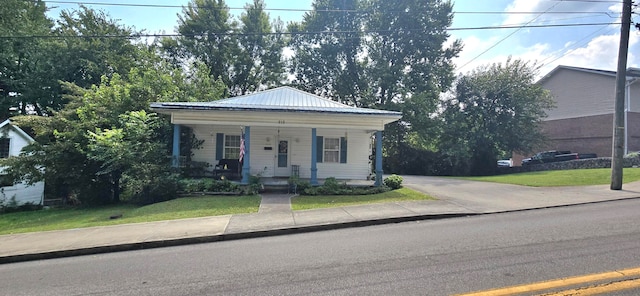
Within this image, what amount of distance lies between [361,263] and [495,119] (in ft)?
84.1

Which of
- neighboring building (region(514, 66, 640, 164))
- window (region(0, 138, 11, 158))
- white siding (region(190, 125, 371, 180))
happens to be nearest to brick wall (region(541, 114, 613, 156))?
neighboring building (region(514, 66, 640, 164))

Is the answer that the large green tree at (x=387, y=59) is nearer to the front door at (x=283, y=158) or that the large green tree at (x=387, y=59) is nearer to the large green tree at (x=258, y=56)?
the large green tree at (x=258, y=56)

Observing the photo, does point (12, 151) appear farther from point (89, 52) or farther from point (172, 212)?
point (172, 212)

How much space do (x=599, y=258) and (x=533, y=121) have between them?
82.6 ft

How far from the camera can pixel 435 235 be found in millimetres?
5836

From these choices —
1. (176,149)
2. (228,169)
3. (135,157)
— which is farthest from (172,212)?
(228,169)

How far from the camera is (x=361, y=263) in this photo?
4430mm

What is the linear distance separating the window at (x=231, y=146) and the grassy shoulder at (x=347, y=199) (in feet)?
18.8

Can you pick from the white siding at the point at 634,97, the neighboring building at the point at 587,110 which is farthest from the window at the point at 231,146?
the white siding at the point at 634,97

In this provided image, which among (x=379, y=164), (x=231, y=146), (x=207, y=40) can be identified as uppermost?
(x=207, y=40)

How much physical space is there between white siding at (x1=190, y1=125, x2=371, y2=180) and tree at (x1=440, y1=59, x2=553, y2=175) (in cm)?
1218

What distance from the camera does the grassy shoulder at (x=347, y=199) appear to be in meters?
9.56

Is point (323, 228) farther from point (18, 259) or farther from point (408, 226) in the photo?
point (18, 259)

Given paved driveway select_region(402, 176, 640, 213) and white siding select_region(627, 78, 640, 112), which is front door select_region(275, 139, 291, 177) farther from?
white siding select_region(627, 78, 640, 112)
